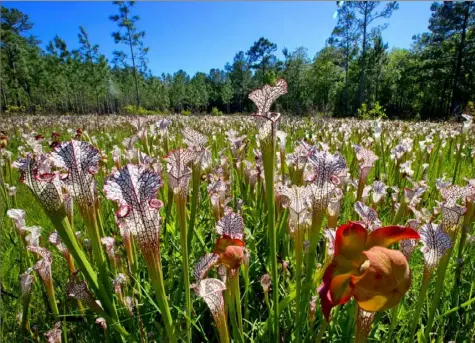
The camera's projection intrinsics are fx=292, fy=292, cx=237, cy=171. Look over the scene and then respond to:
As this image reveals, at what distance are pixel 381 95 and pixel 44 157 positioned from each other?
45065 mm

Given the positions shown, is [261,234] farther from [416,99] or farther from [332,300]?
[416,99]

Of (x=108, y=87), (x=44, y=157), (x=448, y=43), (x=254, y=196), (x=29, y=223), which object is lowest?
(x=29, y=223)

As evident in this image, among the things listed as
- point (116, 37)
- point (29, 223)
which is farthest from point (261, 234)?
point (116, 37)

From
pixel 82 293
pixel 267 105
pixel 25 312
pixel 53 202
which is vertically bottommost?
pixel 25 312

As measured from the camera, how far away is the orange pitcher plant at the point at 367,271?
33 centimetres

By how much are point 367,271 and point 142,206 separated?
1.13ft

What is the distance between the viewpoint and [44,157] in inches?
27.1

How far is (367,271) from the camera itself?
1.11 ft

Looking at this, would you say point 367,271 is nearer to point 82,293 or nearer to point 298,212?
point 298,212

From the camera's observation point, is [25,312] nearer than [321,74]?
Yes

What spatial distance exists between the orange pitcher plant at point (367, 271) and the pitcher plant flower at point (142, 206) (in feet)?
0.90

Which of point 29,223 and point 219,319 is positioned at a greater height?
A: point 219,319

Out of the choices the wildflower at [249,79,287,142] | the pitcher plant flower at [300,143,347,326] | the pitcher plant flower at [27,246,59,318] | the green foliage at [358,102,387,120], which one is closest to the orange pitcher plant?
the pitcher plant flower at [300,143,347,326]

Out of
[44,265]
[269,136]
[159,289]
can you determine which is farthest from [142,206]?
[44,265]
